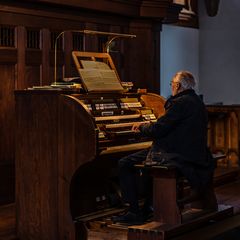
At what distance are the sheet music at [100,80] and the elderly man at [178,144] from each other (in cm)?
54

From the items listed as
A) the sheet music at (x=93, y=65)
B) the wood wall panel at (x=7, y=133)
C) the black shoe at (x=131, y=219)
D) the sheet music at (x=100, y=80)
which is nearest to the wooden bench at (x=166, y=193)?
the black shoe at (x=131, y=219)

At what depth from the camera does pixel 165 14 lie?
866 centimetres

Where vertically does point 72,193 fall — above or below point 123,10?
below

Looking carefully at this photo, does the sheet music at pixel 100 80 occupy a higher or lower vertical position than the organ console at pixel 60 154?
higher

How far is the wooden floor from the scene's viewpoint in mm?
5900

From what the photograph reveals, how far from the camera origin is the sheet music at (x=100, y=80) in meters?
6.23

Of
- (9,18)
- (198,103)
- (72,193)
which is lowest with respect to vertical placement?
(72,193)

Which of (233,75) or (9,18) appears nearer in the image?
(9,18)

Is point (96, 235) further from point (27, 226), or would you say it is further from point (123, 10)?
point (123, 10)

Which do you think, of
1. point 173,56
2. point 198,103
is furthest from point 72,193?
point 173,56

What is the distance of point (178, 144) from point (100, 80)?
3.38 ft

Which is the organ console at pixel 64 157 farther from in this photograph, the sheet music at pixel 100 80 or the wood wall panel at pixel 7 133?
Result: the wood wall panel at pixel 7 133

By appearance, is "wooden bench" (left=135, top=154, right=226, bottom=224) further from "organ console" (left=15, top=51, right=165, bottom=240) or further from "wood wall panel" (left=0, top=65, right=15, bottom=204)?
"wood wall panel" (left=0, top=65, right=15, bottom=204)

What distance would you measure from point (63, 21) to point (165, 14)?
62.1 inches
